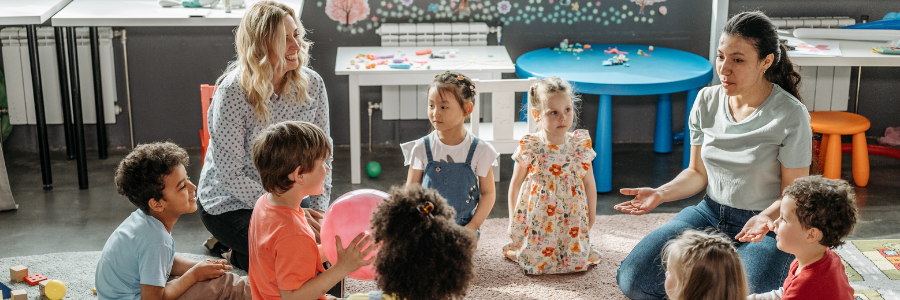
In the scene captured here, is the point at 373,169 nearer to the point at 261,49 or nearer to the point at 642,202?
the point at 261,49

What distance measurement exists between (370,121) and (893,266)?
262cm

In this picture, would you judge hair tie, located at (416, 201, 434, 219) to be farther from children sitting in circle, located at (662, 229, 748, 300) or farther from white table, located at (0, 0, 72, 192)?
white table, located at (0, 0, 72, 192)

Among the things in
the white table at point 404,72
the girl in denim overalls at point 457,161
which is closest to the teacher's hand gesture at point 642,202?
the girl in denim overalls at point 457,161

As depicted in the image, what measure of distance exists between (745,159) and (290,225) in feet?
4.69

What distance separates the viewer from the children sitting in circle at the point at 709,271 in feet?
5.93

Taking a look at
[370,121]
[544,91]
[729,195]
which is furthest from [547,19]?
[729,195]

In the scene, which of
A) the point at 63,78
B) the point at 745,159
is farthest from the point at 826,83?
the point at 63,78

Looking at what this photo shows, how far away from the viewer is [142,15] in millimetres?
3664

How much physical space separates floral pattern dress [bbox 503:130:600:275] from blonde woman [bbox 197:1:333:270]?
72 centimetres

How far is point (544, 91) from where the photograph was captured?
2812 mm

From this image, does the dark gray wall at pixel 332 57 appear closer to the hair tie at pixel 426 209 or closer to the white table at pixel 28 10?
the white table at pixel 28 10

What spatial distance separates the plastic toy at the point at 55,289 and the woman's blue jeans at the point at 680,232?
6.04 ft

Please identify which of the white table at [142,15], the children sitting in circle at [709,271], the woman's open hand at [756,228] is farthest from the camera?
the white table at [142,15]

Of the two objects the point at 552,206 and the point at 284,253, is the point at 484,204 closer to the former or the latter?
the point at 552,206
